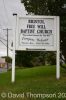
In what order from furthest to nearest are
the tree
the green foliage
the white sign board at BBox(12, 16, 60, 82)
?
1. the green foliage
2. the tree
3. the white sign board at BBox(12, 16, 60, 82)

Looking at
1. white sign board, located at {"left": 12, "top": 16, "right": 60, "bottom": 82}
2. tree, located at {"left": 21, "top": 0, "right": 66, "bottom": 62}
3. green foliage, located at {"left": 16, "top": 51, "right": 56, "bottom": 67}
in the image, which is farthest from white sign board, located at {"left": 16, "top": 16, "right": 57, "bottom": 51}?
green foliage, located at {"left": 16, "top": 51, "right": 56, "bottom": 67}

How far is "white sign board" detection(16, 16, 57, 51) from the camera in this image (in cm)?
1493

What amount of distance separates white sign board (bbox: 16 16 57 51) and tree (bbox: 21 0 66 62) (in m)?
1.10

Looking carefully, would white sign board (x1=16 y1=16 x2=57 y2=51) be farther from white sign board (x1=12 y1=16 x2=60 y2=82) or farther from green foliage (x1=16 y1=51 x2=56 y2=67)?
green foliage (x1=16 y1=51 x2=56 y2=67)

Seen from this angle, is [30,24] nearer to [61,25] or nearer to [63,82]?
[61,25]

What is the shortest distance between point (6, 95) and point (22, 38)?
3492 millimetres

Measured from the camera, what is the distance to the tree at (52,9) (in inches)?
630

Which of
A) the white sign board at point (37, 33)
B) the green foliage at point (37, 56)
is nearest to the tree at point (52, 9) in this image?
the white sign board at point (37, 33)

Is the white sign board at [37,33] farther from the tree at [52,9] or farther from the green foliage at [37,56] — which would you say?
the green foliage at [37,56]

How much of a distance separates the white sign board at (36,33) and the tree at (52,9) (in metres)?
1.10

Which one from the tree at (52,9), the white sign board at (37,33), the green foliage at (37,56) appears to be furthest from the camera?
the green foliage at (37,56)

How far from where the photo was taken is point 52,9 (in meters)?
17.4

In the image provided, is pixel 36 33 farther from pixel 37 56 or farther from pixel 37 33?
pixel 37 56

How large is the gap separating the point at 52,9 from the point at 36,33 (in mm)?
2790
